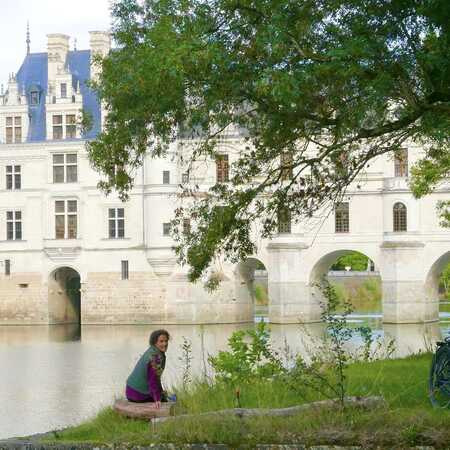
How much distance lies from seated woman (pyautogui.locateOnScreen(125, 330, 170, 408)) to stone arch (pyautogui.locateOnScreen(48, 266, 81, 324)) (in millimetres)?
37723

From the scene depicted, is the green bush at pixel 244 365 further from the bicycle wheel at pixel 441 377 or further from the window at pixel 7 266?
the window at pixel 7 266

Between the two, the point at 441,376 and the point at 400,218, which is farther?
the point at 400,218

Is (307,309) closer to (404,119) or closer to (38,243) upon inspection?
(38,243)

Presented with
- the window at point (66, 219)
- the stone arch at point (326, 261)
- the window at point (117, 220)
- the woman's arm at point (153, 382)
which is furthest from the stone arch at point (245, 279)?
the woman's arm at point (153, 382)

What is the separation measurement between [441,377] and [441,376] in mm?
19

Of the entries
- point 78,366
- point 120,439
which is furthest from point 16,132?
point 120,439

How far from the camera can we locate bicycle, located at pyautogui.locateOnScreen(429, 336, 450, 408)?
10961mm

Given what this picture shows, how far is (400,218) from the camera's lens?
4403cm

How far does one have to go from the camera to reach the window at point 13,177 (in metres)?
49.9

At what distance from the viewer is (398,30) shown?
11.9m

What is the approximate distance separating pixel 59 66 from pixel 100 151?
3653 cm

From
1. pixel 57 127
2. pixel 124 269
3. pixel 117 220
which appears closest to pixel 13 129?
pixel 57 127

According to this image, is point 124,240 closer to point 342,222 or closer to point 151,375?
point 342,222

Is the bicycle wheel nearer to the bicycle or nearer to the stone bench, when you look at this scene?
the bicycle
